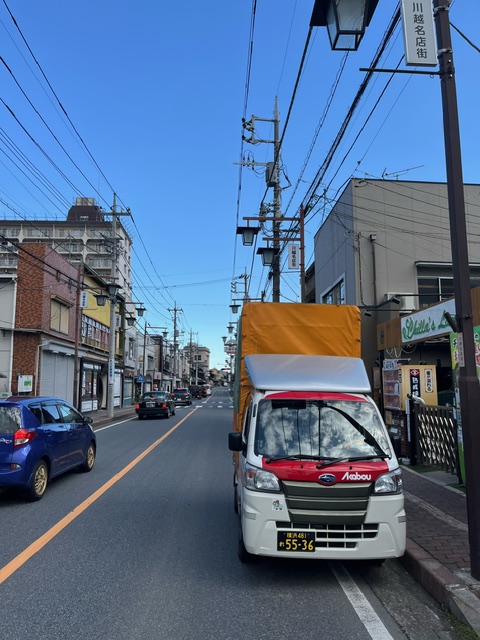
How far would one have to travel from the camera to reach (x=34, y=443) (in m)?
7.51

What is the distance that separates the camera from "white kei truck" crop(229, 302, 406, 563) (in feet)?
14.2

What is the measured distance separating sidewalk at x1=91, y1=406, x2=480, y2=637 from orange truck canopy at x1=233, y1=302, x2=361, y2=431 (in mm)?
2409

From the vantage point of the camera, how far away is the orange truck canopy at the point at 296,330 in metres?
6.97

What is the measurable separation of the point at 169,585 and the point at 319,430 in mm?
2048

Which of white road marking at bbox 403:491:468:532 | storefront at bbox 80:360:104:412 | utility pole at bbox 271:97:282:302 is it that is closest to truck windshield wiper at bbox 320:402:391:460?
white road marking at bbox 403:491:468:532

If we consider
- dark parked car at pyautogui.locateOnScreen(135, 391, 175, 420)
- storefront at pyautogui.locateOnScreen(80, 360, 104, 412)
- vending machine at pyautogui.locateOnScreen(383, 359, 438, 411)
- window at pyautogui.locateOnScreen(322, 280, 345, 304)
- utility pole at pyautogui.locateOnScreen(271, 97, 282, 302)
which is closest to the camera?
vending machine at pyautogui.locateOnScreen(383, 359, 438, 411)

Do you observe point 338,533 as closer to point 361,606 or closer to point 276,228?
point 361,606

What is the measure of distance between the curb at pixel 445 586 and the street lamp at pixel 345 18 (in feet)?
17.9

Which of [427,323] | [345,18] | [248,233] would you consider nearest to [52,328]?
[248,233]

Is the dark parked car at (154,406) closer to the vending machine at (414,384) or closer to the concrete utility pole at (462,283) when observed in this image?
the vending machine at (414,384)

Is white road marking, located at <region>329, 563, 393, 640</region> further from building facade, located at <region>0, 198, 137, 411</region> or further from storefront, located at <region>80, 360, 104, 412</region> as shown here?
storefront, located at <region>80, 360, 104, 412</region>

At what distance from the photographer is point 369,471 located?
446 cm

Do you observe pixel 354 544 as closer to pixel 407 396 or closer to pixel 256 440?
pixel 256 440

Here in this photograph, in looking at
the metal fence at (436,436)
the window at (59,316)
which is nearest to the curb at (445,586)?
the metal fence at (436,436)
